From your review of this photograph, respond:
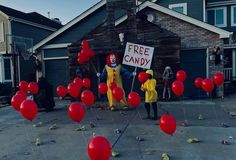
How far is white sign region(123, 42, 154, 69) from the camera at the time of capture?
995 centimetres

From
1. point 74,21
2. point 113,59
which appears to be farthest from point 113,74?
point 74,21

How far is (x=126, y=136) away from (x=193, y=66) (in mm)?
8437

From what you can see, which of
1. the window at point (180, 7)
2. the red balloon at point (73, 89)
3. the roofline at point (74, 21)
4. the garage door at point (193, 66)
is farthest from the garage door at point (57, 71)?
the red balloon at point (73, 89)

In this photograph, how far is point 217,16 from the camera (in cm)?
1866

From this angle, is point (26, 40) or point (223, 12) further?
point (26, 40)

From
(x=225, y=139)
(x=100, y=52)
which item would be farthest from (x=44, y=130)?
(x=100, y=52)

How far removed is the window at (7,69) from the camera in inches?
831

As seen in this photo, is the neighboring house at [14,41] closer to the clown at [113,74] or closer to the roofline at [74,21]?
the roofline at [74,21]

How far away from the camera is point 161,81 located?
44.9 feet

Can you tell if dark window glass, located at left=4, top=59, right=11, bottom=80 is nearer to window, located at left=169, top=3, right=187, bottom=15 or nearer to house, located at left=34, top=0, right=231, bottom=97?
house, located at left=34, top=0, right=231, bottom=97

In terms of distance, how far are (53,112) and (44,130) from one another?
10.9 ft

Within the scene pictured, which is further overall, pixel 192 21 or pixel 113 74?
pixel 192 21

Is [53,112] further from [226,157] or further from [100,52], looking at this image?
[226,157]

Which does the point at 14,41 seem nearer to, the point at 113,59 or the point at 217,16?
the point at 113,59
